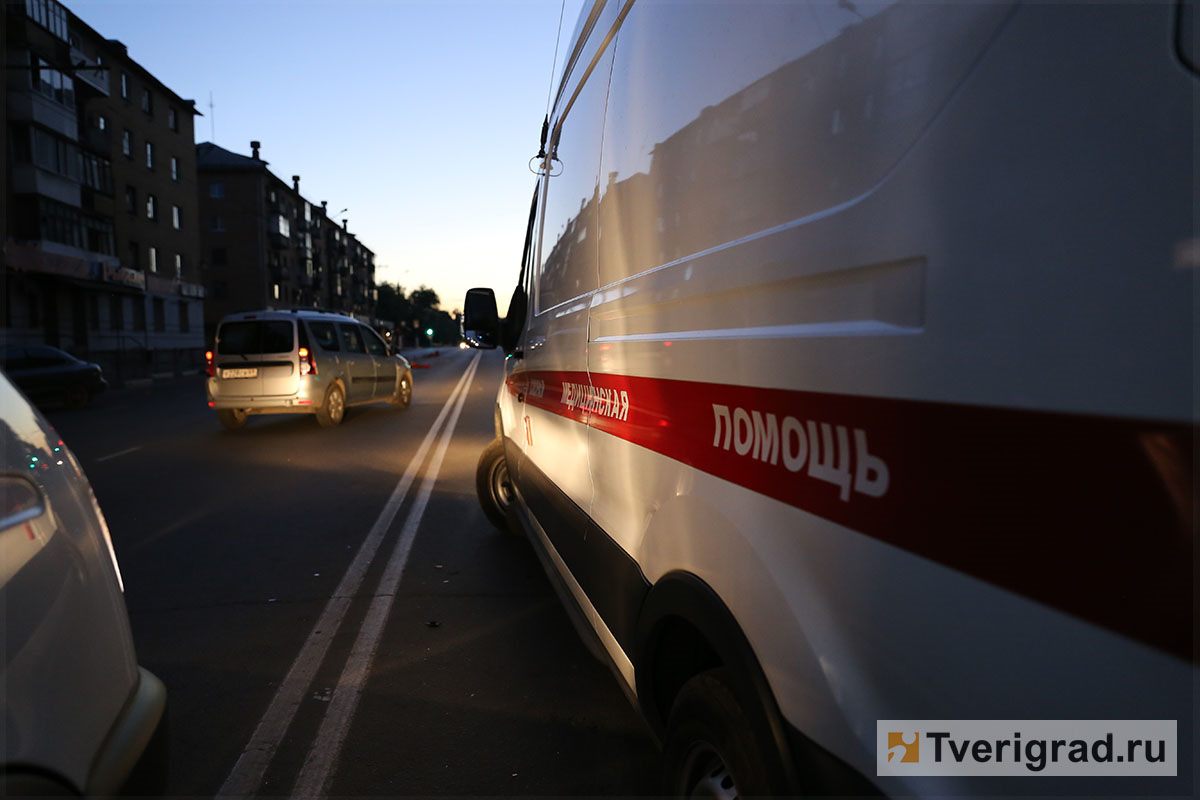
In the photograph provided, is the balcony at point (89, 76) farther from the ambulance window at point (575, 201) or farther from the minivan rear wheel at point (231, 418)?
the ambulance window at point (575, 201)

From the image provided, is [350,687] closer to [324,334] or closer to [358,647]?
[358,647]

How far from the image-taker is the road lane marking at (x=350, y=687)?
2.69m

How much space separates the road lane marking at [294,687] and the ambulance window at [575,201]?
74.5 inches

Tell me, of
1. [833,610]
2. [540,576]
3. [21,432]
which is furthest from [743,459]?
[540,576]

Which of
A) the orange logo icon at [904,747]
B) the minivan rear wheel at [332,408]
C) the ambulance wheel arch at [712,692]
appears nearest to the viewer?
the orange logo icon at [904,747]

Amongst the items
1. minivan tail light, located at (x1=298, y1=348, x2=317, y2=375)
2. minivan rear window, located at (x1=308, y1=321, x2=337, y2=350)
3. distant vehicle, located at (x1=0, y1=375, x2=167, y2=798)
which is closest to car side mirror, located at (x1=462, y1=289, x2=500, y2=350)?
distant vehicle, located at (x1=0, y1=375, x2=167, y2=798)

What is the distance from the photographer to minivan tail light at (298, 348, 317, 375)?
12.4m

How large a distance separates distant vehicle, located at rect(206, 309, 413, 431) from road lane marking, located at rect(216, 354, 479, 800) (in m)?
7.00

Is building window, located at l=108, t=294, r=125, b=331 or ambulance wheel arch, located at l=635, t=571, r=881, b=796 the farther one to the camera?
building window, located at l=108, t=294, r=125, b=331

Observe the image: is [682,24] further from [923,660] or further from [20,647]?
[20,647]

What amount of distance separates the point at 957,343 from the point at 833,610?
0.47m

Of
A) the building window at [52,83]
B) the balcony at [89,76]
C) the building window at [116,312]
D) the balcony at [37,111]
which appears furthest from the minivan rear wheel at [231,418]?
the building window at [116,312]

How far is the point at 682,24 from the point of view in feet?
6.27

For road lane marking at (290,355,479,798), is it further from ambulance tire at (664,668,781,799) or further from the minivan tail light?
the minivan tail light
